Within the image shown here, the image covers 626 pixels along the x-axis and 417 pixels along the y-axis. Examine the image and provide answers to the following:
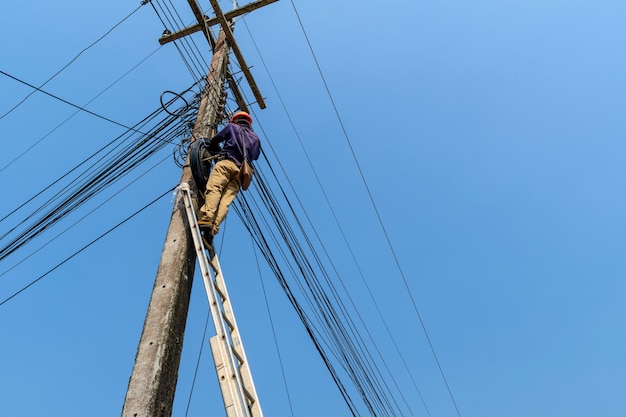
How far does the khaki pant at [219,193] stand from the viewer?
4301mm

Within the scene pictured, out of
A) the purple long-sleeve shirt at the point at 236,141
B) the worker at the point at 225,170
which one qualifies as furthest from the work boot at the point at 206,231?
the purple long-sleeve shirt at the point at 236,141

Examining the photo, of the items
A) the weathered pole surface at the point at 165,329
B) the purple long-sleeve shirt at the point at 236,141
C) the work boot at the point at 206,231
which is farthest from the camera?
the purple long-sleeve shirt at the point at 236,141

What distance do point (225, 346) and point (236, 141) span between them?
2.10m

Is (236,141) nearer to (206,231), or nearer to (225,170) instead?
(225,170)

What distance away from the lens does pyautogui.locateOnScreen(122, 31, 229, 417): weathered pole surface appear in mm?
2996

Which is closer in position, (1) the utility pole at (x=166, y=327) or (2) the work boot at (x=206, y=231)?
(1) the utility pole at (x=166, y=327)

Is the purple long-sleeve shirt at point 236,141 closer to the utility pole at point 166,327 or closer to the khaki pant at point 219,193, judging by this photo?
the khaki pant at point 219,193

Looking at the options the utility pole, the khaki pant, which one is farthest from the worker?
the utility pole

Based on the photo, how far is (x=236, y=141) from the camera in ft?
16.3

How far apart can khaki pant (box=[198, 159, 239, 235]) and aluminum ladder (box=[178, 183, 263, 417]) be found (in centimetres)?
13

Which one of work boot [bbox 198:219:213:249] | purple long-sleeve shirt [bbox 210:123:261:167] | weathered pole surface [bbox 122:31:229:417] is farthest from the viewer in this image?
purple long-sleeve shirt [bbox 210:123:261:167]

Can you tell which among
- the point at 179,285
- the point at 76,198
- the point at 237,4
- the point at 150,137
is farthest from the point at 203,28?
the point at 179,285

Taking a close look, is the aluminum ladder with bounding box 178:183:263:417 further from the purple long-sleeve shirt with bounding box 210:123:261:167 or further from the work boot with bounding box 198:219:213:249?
the purple long-sleeve shirt with bounding box 210:123:261:167

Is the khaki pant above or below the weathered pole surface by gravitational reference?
above
